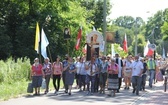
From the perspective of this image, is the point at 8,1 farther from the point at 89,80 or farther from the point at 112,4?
the point at 112,4

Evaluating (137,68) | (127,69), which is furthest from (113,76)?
(127,69)

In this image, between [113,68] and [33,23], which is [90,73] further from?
[33,23]

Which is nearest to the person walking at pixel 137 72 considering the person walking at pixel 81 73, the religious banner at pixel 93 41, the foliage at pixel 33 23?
the person walking at pixel 81 73

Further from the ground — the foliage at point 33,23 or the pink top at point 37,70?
the foliage at point 33,23

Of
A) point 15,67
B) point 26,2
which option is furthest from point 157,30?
point 15,67

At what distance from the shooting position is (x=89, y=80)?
20.0 metres

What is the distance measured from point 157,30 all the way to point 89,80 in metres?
127

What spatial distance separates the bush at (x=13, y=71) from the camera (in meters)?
23.2

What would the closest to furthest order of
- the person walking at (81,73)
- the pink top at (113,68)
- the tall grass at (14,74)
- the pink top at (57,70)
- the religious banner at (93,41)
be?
the pink top at (113,68) → the pink top at (57,70) → the person walking at (81,73) → the tall grass at (14,74) → the religious banner at (93,41)

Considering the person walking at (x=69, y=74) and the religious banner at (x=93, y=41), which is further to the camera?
the religious banner at (x=93, y=41)

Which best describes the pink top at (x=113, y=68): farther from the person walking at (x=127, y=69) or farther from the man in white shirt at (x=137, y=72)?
the person walking at (x=127, y=69)

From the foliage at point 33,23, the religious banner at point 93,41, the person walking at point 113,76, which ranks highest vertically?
the foliage at point 33,23

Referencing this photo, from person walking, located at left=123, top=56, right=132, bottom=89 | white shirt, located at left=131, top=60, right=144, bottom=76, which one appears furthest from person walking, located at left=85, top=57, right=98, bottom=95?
person walking, located at left=123, top=56, right=132, bottom=89

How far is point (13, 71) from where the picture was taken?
79.6 feet
